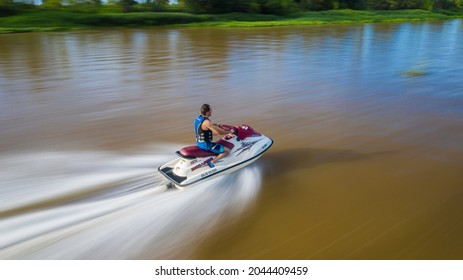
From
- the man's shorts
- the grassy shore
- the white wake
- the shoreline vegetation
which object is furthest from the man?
the grassy shore

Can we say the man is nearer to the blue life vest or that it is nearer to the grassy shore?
the blue life vest

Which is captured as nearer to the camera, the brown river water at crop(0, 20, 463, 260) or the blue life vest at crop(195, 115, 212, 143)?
the brown river water at crop(0, 20, 463, 260)

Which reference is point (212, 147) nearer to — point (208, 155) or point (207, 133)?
point (208, 155)

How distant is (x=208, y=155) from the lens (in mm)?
5980

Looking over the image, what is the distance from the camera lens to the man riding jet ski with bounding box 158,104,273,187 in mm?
5781

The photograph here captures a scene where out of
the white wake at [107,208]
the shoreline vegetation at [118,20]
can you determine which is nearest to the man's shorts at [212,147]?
the white wake at [107,208]

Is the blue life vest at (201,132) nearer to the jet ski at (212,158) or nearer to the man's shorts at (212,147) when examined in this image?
the man's shorts at (212,147)

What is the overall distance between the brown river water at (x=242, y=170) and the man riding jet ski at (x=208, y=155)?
A: 0.33 m

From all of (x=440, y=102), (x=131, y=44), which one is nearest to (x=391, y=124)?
(x=440, y=102)

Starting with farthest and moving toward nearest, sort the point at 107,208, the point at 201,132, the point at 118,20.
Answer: the point at 118,20 < the point at 201,132 < the point at 107,208

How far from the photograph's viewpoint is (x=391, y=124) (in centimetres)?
934

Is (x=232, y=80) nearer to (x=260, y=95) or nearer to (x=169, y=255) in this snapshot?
(x=260, y=95)

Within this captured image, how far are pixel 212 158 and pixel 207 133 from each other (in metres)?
0.45

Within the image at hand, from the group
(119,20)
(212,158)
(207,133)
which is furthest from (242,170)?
(119,20)
